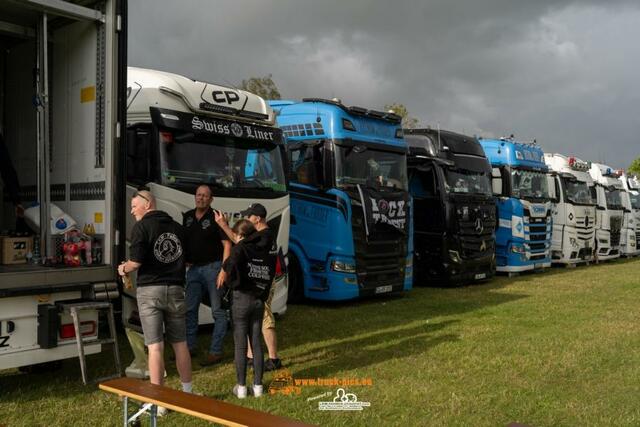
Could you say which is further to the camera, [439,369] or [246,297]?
[439,369]

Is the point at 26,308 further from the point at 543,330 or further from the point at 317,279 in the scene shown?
the point at 543,330

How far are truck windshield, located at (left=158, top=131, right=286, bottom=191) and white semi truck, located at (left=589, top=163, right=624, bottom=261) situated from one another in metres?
15.7

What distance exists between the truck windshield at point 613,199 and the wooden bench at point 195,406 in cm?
2096

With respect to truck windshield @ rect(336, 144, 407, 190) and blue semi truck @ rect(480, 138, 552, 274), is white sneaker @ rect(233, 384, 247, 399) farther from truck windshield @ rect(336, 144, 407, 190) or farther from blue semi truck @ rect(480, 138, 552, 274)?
blue semi truck @ rect(480, 138, 552, 274)

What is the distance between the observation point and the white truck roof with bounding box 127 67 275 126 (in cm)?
730

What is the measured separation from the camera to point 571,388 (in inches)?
243

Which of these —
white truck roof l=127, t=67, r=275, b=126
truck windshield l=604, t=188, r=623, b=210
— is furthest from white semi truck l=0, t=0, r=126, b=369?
truck windshield l=604, t=188, r=623, b=210

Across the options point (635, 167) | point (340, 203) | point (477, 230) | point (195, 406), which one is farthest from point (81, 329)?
point (635, 167)

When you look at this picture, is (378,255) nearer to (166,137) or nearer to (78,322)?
(166,137)

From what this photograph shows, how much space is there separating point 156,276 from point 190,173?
97.9 inches

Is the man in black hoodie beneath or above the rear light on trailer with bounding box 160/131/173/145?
beneath

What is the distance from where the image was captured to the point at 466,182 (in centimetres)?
1407

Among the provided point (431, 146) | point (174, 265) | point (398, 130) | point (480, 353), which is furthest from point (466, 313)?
point (174, 265)

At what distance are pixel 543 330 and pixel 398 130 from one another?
4.73 metres
